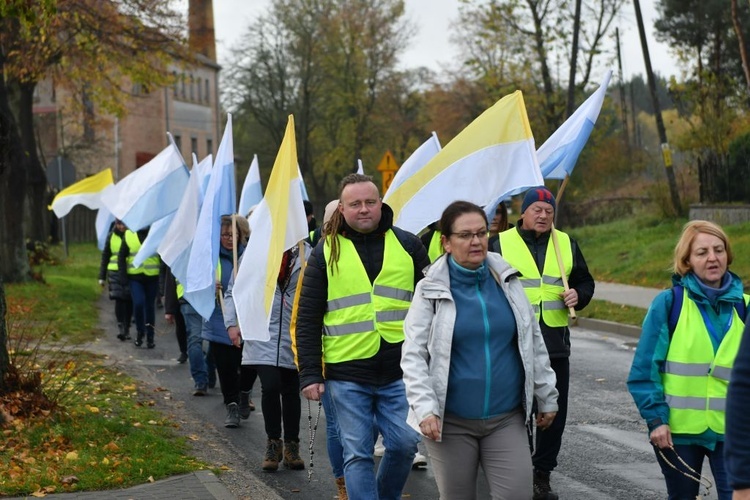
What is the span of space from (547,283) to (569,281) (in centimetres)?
20

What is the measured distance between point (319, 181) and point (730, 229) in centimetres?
5188

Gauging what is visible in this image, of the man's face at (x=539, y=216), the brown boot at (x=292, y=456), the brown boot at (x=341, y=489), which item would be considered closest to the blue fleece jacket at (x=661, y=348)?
the man's face at (x=539, y=216)

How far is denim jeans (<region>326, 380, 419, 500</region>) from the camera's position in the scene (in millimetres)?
6301

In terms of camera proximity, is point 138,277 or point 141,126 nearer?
point 138,277

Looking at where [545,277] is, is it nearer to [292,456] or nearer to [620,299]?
[292,456]

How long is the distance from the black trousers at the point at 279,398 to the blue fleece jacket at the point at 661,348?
365 centimetres

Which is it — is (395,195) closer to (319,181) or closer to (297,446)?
(297,446)

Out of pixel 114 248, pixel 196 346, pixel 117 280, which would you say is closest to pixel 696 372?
pixel 196 346

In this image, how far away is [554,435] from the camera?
7.74 m

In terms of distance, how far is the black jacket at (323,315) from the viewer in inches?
252

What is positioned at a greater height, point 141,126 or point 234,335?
point 141,126

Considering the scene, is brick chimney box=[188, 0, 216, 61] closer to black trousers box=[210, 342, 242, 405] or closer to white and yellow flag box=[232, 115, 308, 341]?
black trousers box=[210, 342, 242, 405]

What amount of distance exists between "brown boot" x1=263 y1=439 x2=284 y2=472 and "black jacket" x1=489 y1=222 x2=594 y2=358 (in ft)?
7.32

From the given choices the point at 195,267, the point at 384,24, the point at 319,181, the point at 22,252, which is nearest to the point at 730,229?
the point at 22,252
